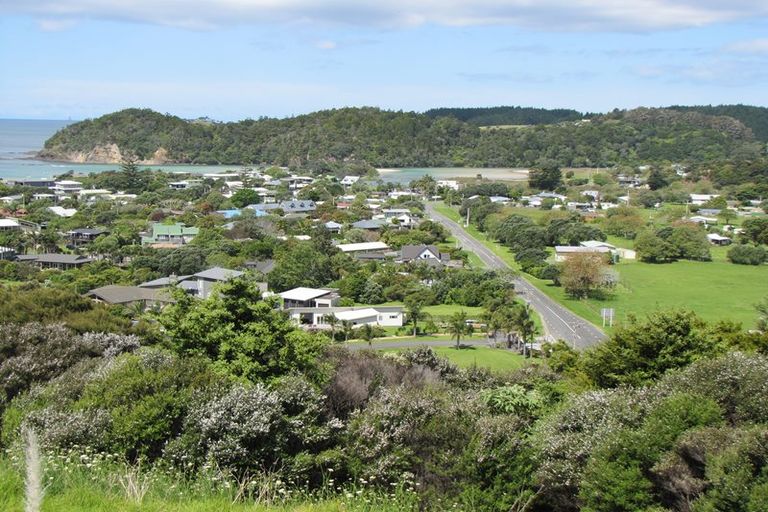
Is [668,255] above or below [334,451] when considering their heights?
below

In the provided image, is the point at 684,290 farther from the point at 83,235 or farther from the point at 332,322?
the point at 83,235

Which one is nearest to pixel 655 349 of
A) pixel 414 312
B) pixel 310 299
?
pixel 414 312

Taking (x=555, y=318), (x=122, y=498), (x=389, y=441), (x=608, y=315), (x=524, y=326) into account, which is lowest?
(x=555, y=318)

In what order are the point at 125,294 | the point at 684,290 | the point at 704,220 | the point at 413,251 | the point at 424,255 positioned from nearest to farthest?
the point at 125,294
the point at 684,290
the point at 424,255
the point at 413,251
the point at 704,220

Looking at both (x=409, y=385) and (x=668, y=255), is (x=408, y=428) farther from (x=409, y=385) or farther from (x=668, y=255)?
(x=668, y=255)

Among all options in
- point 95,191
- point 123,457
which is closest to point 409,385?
point 123,457

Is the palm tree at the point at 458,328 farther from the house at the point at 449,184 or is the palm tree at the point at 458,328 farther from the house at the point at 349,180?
the house at the point at 349,180

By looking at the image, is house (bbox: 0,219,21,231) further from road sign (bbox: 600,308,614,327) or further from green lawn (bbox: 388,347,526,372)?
road sign (bbox: 600,308,614,327)

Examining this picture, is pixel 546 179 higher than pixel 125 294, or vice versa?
pixel 546 179
